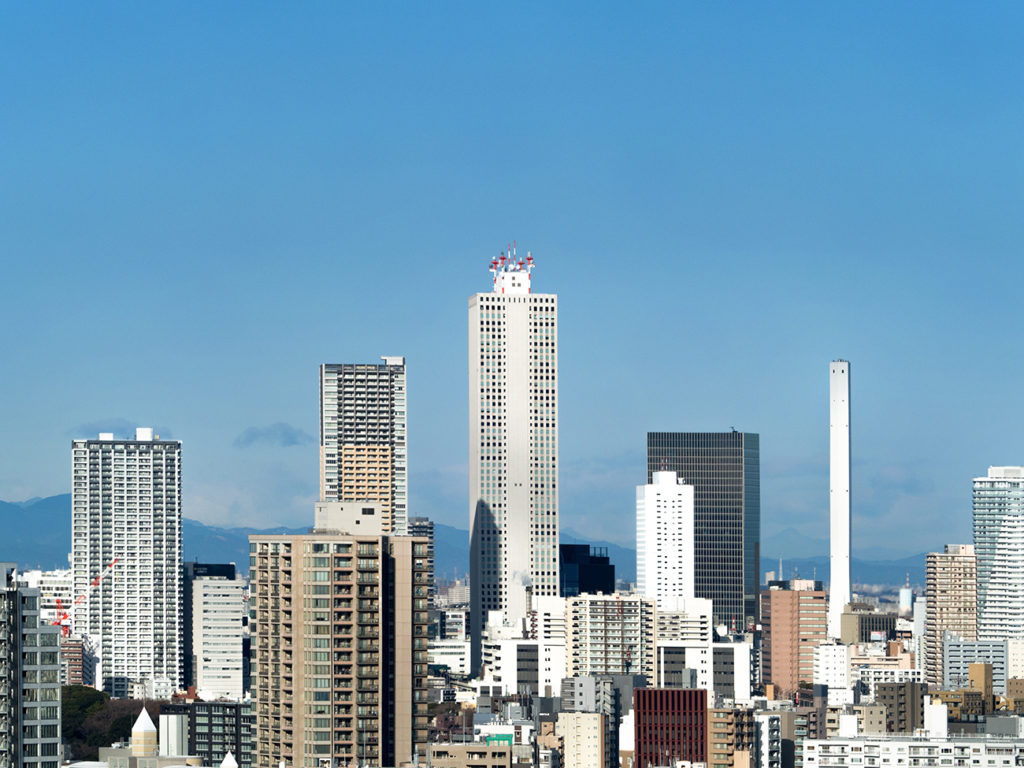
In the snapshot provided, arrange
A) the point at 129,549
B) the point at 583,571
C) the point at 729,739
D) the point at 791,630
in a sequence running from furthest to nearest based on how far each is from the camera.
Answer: the point at 129,549 → the point at 583,571 → the point at 791,630 → the point at 729,739

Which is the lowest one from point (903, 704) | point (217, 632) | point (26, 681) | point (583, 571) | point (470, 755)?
point (903, 704)

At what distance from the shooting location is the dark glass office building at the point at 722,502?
600 ft

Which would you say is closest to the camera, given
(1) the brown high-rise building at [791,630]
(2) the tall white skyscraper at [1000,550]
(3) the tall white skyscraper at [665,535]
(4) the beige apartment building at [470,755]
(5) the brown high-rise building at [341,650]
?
(5) the brown high-rise building at [341,650]

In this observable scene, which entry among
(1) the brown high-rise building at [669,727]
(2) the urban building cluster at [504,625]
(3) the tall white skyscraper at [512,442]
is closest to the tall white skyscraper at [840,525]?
(2) the urban building cluster at [504,625]

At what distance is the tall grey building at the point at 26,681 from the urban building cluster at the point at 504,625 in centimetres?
5

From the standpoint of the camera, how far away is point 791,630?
158 meters

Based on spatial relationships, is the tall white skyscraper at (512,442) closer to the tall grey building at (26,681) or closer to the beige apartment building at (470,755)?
the beige apartment building at (470,755)

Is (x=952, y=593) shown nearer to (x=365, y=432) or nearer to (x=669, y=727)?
(x=365, y=432)

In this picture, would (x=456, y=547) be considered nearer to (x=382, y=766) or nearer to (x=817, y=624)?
(x=817, y=624)

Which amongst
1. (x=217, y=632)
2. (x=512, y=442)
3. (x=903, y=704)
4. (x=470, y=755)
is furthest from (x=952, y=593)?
(x=470, y=755)

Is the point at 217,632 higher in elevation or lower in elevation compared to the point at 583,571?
lower

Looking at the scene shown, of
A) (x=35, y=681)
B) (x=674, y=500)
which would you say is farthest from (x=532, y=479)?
(x=35, y=681)

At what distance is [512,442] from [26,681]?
104921 millimetres

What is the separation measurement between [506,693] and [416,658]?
170 ft
